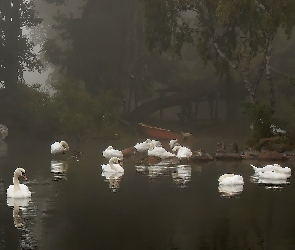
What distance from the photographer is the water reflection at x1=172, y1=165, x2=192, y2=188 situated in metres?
29.8

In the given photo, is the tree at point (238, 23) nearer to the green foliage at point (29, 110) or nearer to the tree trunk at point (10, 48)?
the green foliage at point (29, 110)

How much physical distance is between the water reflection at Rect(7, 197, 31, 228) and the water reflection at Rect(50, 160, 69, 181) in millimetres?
6272

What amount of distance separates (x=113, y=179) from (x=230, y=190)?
5.82 metres

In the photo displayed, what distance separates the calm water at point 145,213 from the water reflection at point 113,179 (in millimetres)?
80

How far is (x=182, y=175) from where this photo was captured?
3269 cm

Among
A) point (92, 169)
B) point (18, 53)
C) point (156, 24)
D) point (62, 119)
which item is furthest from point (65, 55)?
point (92, 169)

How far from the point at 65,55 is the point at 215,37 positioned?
25.1m

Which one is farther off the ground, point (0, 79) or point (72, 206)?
point (0, 79)

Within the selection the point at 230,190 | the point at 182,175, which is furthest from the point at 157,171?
the point at 230,190

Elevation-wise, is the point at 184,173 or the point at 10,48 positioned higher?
the point at 10,48

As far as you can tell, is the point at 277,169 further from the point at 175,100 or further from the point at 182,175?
the point at 175,100

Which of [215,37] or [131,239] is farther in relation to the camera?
[215,37]

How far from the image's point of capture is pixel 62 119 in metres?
58.4

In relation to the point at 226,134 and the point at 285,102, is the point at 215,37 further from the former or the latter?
the point at 226,134
